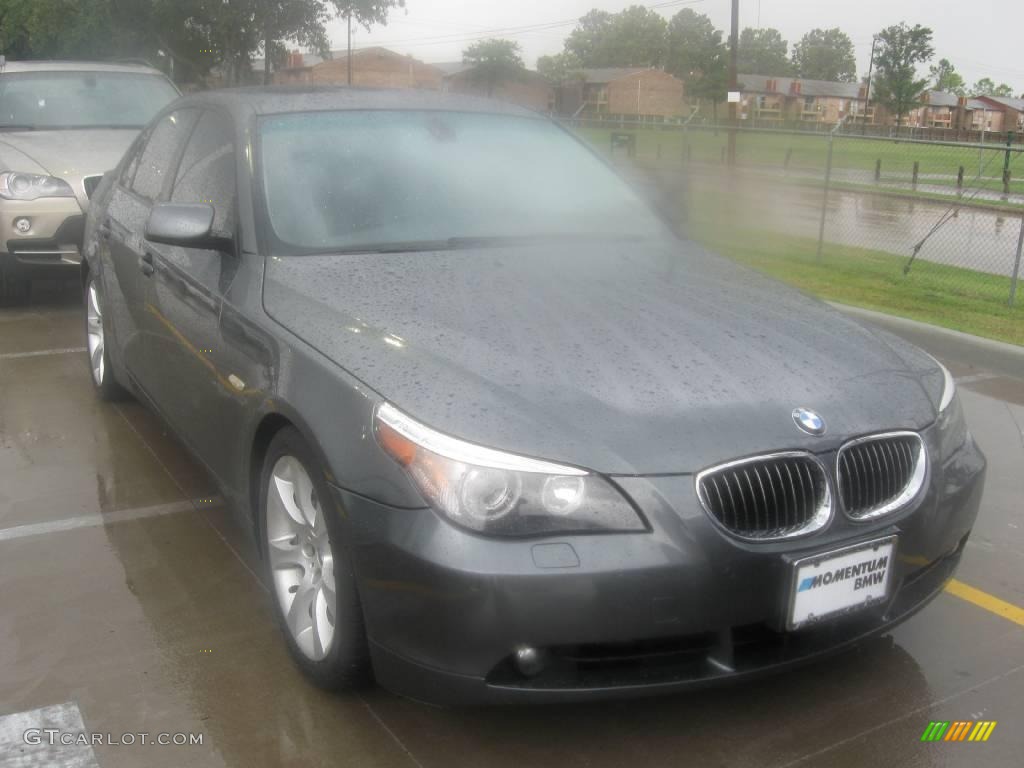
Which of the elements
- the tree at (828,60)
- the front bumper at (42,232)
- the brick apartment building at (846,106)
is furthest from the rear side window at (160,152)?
the tree at (828,60)

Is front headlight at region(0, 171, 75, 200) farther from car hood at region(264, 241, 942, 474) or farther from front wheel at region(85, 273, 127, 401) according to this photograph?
car hood at region(264, 241, 942, 474)

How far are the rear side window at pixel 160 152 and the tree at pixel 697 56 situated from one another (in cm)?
5229

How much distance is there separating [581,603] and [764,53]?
415ft

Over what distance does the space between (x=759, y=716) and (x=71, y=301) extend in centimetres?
735

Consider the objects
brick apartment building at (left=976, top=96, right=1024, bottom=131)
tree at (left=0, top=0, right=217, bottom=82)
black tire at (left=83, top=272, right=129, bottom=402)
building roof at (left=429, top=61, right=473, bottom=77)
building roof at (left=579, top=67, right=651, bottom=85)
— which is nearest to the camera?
A: black tire at (left=83, top=272, right=129, bottom=402)

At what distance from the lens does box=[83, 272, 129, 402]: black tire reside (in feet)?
18.0

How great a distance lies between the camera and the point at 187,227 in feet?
12.0

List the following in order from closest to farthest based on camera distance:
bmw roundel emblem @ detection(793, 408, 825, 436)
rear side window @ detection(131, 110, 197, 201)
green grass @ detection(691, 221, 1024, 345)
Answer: bmw roundel emblem @ detection(793, 408, 825, 436), rear side window @ detection(131, 110, 197, 201), green grass @ detection(691, 221, 1024, 345)

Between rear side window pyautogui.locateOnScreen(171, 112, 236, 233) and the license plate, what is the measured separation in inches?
88.2

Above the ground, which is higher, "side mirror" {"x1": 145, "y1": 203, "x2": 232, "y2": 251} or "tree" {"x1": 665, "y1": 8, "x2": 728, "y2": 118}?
"tree" {"x1": 665, "y1": 8, "x2": 728, "y2": 118}

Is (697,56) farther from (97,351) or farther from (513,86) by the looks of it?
(97,351)

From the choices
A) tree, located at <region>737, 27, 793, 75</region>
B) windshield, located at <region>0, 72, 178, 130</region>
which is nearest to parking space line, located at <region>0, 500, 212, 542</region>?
windshield, located at <region>0, 72, 178, 130</region>

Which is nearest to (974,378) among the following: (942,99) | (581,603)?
(581,603)

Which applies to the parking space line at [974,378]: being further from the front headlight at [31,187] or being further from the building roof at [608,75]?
the building roof at [608,75]
